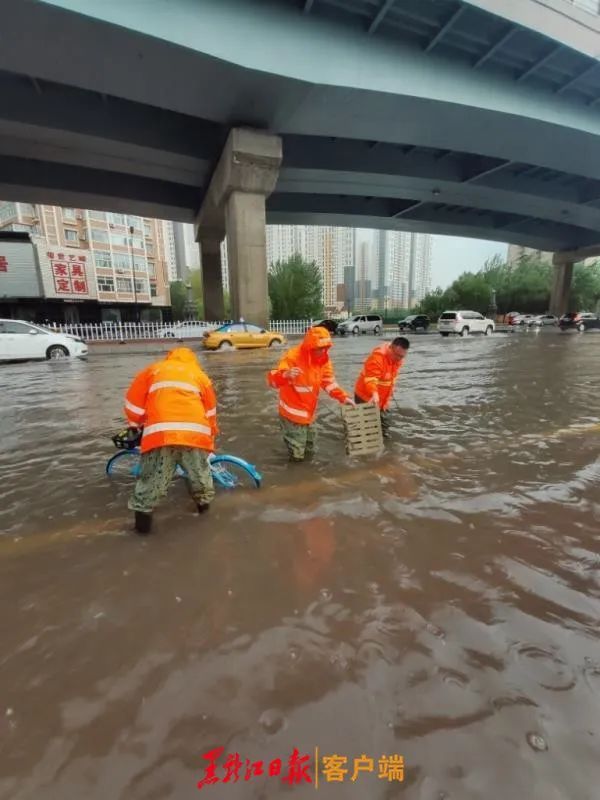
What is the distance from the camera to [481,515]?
126 inches

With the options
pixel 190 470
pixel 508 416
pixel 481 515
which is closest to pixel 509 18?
pixel 508 416

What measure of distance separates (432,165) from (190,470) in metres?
22.4

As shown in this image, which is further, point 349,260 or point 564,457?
point 349,260

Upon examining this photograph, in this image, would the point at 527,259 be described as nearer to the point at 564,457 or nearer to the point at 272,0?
the point at 272,0

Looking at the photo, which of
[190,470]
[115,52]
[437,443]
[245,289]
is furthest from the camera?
[245,289]

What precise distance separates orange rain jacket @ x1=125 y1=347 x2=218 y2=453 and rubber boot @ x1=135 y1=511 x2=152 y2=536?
1.64ft

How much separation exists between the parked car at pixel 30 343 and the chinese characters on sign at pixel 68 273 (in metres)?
18.8

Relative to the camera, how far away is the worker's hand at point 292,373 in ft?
12.8

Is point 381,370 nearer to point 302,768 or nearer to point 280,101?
point 302,768

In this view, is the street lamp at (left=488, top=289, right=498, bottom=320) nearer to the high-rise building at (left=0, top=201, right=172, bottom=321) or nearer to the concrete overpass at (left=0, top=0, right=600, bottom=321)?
the concrete overpass at (left=0, top=0, right=600, bottom=321)

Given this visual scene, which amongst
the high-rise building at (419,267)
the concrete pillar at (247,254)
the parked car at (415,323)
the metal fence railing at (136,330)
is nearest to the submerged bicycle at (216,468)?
the concrete pillar at (247,254)

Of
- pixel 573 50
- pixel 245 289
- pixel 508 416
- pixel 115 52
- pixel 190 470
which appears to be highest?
pixel 573 50

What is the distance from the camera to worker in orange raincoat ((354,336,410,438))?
15.3ft

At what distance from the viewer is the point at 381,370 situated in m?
4.86
